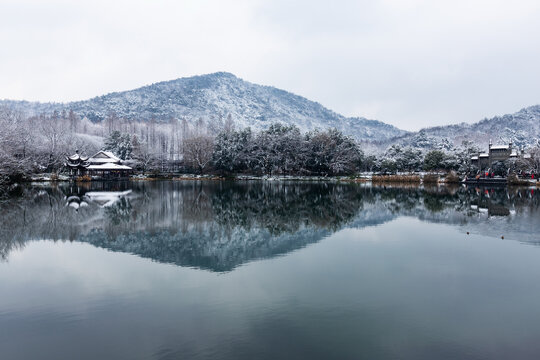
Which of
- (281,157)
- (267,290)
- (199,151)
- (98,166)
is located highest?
(199,151)

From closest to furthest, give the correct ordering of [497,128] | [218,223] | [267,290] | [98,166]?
[267,290] → [218,223] → [98,166] → [497,128]

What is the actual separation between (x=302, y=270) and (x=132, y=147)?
55.3 meters

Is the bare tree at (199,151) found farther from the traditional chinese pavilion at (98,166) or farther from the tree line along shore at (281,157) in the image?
the traditional chinese pavilion at (98,166)

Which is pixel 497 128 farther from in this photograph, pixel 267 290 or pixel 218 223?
pixel 267 290

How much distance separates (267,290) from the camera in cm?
718

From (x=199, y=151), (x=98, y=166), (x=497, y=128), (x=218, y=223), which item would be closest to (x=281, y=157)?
(x=199, y=151)

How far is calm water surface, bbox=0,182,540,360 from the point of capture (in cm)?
506

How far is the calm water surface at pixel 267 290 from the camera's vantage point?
5062mm

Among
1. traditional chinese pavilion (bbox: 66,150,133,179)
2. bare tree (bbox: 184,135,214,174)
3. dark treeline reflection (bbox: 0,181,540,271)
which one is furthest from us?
bare tree (bbox: 184,135,214,174)

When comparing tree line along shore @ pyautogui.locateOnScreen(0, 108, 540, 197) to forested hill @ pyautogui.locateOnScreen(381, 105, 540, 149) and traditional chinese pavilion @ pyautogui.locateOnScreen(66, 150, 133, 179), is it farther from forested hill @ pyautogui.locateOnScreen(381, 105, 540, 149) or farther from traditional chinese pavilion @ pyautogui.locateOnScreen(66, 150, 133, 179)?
forested hill @ pyautogui.locateOnScreen(381, 105, 540, 149)

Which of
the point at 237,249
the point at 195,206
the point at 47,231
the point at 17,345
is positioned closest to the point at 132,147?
the point at 195,206

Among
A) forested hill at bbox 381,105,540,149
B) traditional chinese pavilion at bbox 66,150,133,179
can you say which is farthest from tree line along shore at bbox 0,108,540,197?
forested hill at bbox 381,105,540,149

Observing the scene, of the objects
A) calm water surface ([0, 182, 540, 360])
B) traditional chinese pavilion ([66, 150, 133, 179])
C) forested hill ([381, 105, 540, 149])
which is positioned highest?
forested hill ([381, 105, 540, 149])

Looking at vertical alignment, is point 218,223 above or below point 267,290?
above
